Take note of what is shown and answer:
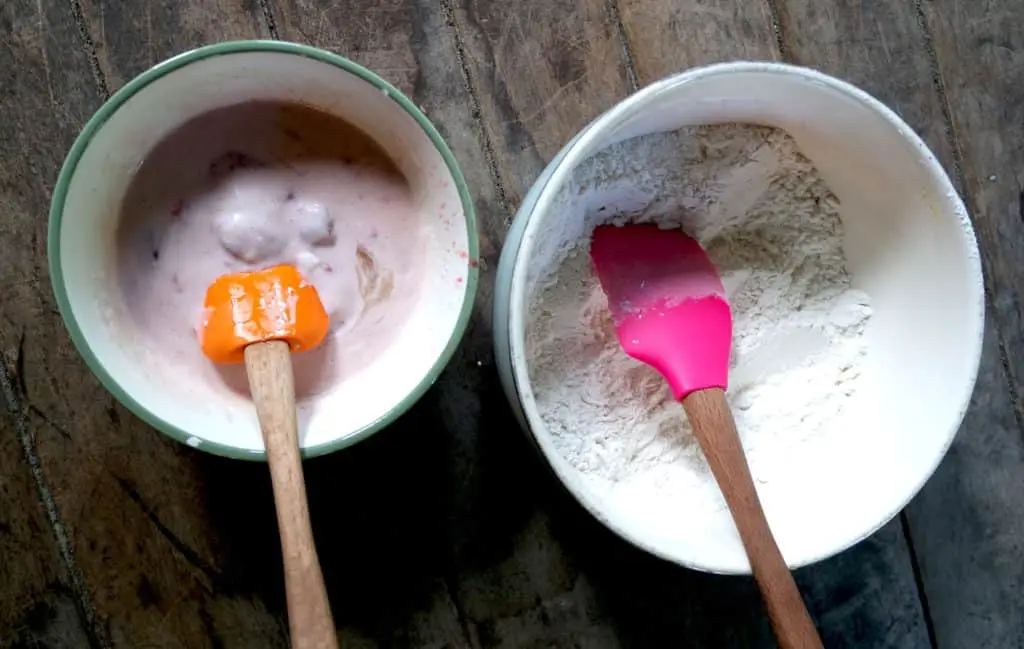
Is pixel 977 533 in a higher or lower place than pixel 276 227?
lower

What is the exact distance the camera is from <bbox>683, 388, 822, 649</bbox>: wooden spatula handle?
0.67 metres

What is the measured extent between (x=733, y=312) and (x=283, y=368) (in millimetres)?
384

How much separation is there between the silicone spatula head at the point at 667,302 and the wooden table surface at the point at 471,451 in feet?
0.39

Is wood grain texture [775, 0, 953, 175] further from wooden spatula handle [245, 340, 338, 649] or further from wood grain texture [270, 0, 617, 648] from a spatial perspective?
wooden spatula handle [245, 340, 338, 649]

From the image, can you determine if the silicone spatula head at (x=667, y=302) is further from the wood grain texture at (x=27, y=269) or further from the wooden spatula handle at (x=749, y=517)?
the wood grain texture at (x=27, y=269)

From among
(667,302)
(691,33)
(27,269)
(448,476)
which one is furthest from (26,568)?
(691,33)

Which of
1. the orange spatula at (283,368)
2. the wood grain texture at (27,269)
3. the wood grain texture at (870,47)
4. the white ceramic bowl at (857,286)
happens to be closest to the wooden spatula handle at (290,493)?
the orange spatula at (283,368)

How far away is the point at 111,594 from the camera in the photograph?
2.65 ft

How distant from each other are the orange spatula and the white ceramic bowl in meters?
0.15

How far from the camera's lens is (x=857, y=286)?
80 cm

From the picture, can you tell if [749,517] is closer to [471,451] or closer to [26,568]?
[471,451]

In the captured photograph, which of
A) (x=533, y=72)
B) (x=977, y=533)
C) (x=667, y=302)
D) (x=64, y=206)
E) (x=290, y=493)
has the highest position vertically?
(x=533, y=72)

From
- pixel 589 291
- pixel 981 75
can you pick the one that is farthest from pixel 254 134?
pixel 981 75

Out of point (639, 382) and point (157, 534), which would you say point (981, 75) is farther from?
point (157, 534)
